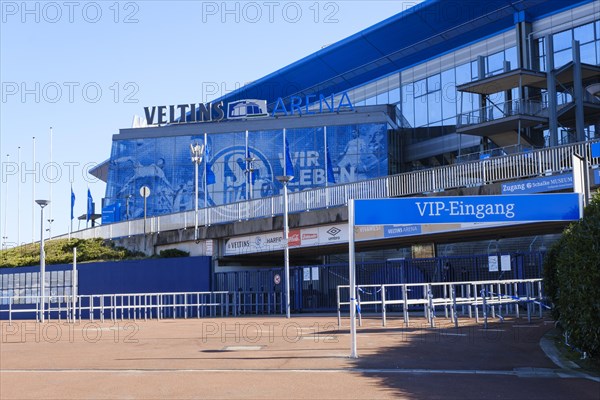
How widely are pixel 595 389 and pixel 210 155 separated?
4953 centimetres

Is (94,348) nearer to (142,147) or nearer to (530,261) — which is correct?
(530,261)

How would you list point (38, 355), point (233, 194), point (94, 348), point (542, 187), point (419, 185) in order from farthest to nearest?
point (233, 194)
point (419, 185)
point (542, 187)
point (94, 348)
point (38, 355)

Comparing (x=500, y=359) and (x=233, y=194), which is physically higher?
(x=233, y=194)

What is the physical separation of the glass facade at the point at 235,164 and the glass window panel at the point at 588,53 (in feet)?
48.5

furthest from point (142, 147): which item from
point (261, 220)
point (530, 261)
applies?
point (530, 261)

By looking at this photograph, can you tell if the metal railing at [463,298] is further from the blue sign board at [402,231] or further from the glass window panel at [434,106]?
the glass window panel at [434,106]

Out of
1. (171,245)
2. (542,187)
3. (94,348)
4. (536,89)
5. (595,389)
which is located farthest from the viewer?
(536,89)

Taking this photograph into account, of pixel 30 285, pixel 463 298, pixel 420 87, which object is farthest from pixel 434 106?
pixel 463 298

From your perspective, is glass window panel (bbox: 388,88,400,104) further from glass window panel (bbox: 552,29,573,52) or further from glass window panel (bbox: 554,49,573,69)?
glass window panel (bbox: 554,49,573,69)

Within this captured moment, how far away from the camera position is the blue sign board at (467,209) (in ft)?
46.2

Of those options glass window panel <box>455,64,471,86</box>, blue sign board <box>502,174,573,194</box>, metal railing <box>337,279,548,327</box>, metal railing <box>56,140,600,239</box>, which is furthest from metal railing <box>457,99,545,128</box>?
blue sign board <box>502,174,573,194</box>

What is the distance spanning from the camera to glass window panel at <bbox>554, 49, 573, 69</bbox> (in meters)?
43.4

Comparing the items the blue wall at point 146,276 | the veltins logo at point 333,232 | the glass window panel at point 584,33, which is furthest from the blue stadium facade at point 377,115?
the veltins logo at point 333,232

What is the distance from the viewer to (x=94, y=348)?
664 inches
